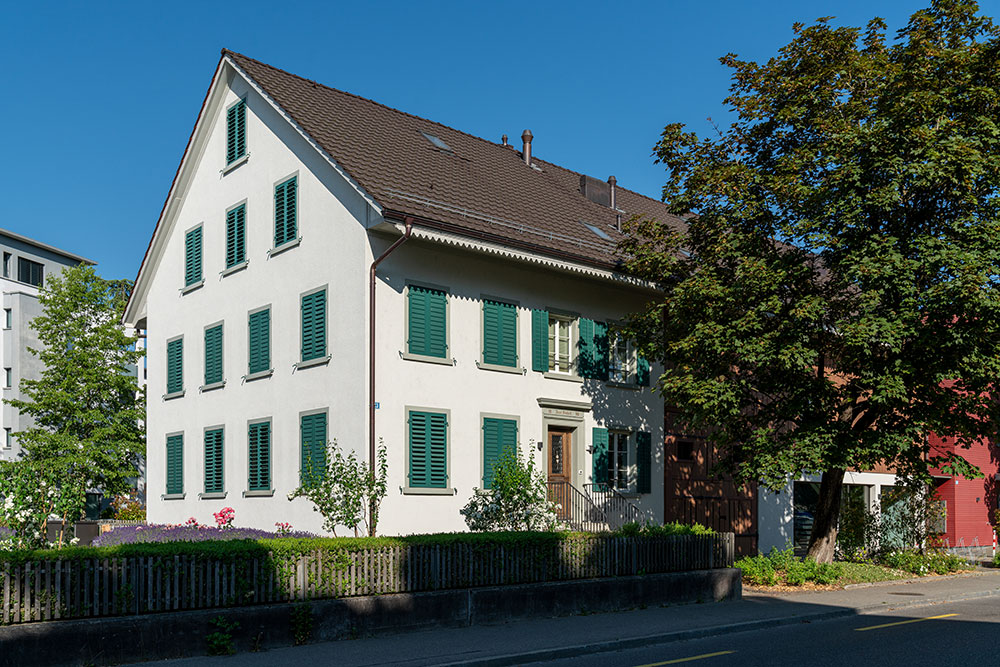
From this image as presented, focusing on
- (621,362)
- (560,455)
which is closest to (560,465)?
(560,455)

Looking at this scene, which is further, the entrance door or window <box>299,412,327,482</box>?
the entrance door

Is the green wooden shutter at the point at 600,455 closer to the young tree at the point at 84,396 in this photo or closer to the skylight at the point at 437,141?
the skylight at the point at 437,141

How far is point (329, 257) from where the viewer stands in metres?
21.0

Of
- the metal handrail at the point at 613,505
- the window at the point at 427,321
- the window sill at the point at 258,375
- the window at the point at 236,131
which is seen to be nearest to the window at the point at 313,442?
the window sill at the point at 258,375

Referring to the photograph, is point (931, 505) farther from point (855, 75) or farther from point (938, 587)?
point (855, 75)

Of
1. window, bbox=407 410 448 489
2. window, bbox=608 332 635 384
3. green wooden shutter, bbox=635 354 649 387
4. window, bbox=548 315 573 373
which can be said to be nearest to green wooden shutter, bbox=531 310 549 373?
window, bbox=548 315 573 373

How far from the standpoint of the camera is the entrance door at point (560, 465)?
22219 mm

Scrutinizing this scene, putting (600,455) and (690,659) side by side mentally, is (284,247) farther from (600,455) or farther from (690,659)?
(690,659)

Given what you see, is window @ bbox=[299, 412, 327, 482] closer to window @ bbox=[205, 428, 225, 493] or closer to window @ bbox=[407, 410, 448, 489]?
window @ bbox=[407, 410, 448, 489]

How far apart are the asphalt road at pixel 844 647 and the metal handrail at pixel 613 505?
764cm

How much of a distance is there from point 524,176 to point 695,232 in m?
7.50

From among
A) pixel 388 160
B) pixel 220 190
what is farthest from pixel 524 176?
pixel 220 190

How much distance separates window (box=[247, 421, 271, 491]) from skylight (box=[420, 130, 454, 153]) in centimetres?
844

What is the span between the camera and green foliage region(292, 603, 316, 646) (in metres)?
12.4
